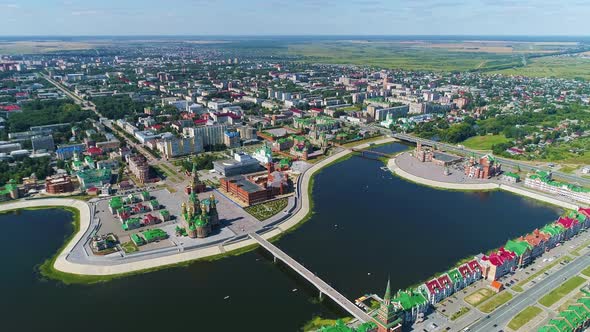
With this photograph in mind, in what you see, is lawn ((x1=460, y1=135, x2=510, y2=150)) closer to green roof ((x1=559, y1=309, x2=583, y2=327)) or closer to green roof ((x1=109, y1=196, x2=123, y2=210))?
green roof ((x1=559, y1=309, x2=583, y2=327))

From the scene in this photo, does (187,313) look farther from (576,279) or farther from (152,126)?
(152,126)

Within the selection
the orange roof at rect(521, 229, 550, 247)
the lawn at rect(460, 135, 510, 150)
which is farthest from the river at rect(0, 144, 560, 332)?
the lawn at rect(460, 135, 510, 150)

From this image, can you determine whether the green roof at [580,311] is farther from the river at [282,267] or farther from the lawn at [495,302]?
the river at [282,267]

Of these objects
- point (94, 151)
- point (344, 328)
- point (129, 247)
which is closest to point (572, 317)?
point (344, 328)

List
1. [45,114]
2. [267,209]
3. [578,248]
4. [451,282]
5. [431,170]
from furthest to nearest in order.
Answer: [45,114]
[431,170]
[267,209]
[578,248]
[451,282]

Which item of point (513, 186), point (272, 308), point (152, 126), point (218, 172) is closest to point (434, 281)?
point (272, 308)

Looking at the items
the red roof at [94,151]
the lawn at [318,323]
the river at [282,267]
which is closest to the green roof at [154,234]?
the river at [282,267]

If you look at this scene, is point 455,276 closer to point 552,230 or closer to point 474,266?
point 474,266

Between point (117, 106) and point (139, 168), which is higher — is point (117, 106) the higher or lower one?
the higher one
